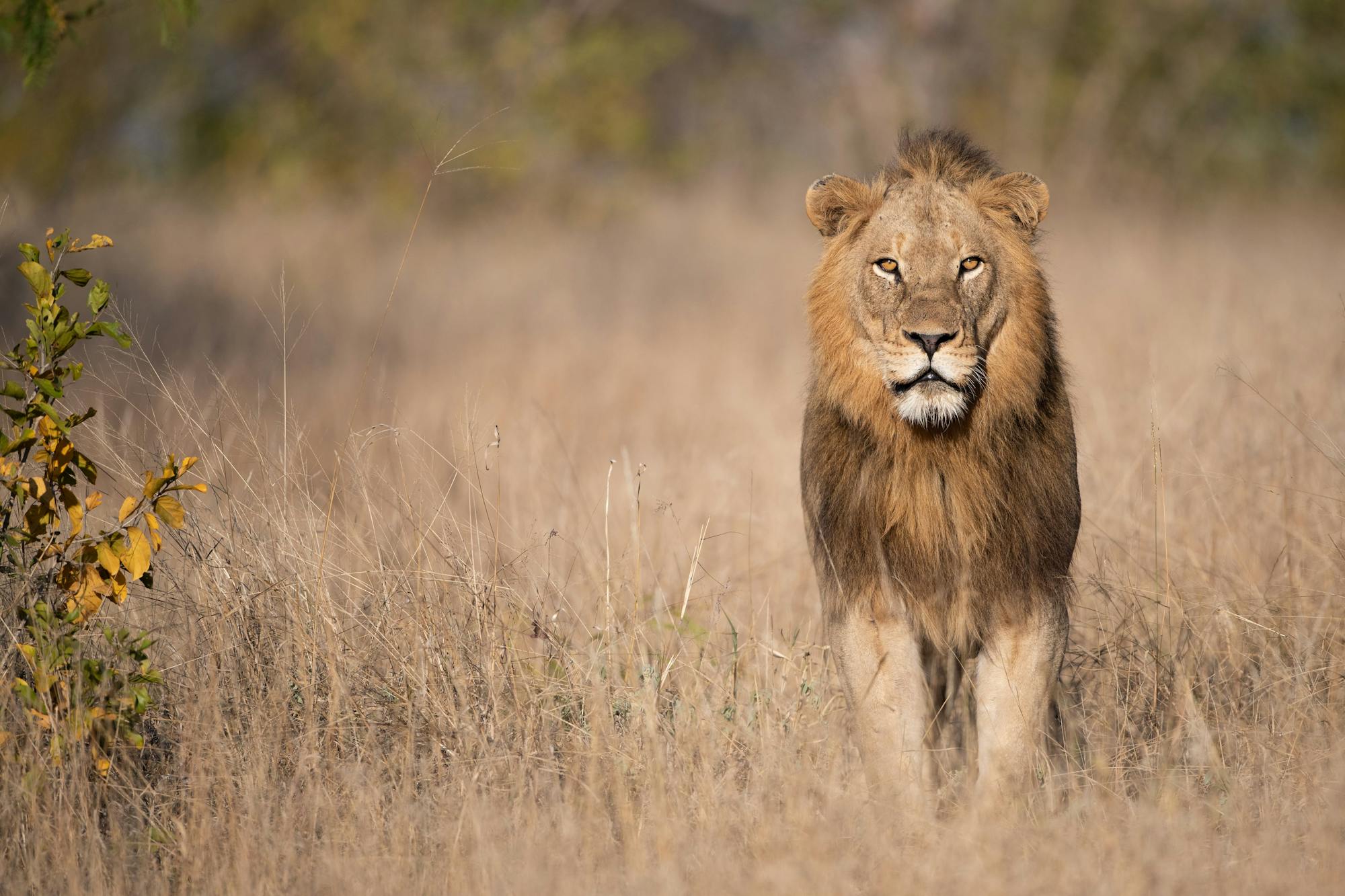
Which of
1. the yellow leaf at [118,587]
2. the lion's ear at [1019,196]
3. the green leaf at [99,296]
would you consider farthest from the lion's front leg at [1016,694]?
the green leaf at [99,296]

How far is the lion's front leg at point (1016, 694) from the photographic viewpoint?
3.60 metres

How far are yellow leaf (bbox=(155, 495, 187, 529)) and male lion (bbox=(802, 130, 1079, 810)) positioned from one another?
6.18 ft

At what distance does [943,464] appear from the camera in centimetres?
386

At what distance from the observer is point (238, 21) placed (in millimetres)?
18109

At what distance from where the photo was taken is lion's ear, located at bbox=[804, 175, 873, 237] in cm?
407

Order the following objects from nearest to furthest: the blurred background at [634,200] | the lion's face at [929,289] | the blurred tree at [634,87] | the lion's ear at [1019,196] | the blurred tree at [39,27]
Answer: the lion's face at [929,289] < the blurred tree at [39,27] < the lion's ear at [1019,196] < the blurred background at [634,200] < the blurred tree at [634,87]

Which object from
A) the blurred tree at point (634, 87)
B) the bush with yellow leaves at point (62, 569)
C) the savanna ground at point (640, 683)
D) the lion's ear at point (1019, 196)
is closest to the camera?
the savanna ground at point (640, 683)

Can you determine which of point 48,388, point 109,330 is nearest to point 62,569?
point 48,388

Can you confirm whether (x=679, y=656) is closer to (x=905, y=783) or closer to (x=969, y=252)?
(x=905, y=783)

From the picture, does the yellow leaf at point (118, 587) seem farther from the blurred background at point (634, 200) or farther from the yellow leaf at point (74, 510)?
the blurred background at point (634, 200)

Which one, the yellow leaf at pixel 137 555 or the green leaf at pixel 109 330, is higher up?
the green leaf at pixel 109 330

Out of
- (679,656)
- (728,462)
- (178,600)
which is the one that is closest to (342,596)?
(178,600)

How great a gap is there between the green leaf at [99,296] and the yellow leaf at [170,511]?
55cm

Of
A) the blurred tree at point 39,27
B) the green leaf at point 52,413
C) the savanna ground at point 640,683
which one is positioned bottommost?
the savanna ground at point 640,683
